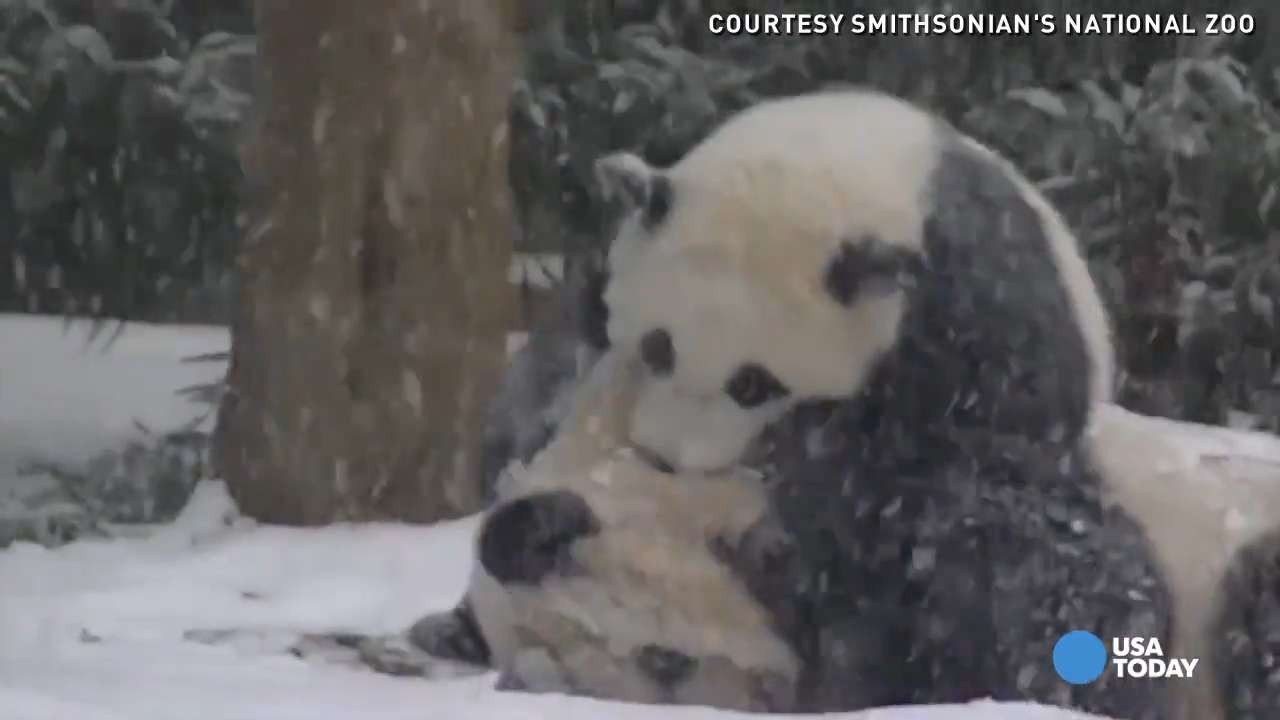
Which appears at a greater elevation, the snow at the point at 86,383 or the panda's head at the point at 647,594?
the snow at the point at 86,383

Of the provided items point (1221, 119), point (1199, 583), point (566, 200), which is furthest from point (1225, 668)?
point (566, 200)

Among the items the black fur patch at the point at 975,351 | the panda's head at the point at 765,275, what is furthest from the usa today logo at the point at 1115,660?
the panda's head at the point at 765,275

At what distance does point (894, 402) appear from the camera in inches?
56.2

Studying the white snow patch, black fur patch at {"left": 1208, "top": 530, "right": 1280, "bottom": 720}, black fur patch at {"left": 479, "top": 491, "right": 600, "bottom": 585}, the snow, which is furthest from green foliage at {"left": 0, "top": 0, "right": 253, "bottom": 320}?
black fur patch at {"left": 1208, "top": 530, "right": 1280, "bottom": 720}

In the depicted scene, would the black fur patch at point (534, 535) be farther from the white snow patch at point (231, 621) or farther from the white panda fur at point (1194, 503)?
the white panda fur at point (1194, 503)

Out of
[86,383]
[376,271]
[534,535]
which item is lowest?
[534,535]

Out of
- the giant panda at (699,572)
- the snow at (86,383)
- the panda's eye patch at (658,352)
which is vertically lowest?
the giant panda at (699,572)

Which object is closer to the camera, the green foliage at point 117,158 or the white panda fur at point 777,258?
the white panda fur at point 777,258

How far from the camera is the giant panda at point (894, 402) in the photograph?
1.41 metres

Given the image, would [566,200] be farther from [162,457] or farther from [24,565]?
[24,565]

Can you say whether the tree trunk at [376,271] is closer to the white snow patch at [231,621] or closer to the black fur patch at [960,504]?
the white snow patch at [231,621]

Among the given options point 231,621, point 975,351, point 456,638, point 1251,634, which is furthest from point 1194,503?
point 231,621

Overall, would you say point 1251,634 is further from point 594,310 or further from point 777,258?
point 594,310

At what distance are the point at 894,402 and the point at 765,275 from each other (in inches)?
7.0
